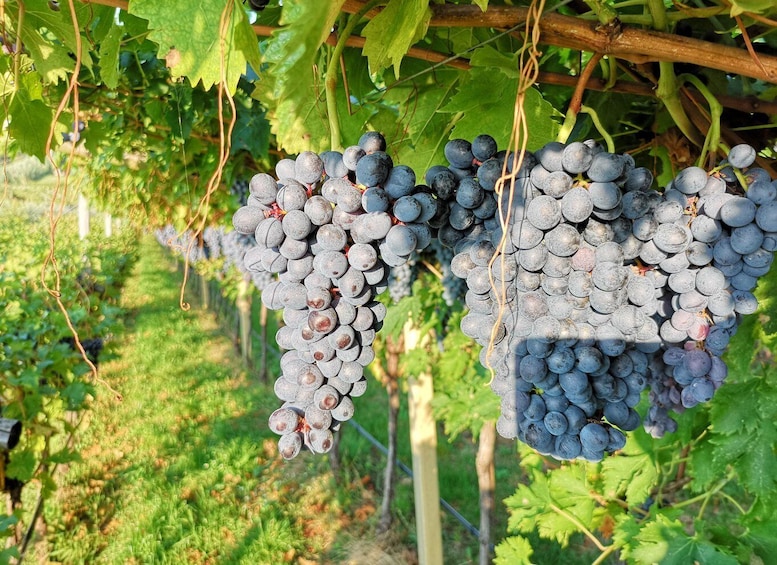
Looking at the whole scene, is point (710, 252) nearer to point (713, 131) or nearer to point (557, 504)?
point (713, 131)

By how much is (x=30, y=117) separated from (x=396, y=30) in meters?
0.94

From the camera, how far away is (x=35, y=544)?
13.0 ft

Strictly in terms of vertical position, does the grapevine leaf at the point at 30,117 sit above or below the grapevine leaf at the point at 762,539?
above

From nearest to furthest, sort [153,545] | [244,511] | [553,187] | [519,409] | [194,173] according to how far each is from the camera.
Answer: [553,187] → [519,409] → [194,173] → [153,545] → [244,511]

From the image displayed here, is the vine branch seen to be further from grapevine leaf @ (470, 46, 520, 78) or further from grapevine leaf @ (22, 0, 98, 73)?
grapevine leaf @ (22, 0, 98, 73)

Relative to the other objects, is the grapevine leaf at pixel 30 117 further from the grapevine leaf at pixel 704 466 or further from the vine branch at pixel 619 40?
the grapevine leaf at pixel 704 466

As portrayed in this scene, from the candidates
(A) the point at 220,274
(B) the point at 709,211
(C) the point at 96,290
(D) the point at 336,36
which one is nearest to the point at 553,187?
(B) the point at 709,211

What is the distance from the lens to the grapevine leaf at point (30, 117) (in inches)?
45.5

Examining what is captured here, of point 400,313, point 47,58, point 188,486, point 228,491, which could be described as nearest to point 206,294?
point 188,486

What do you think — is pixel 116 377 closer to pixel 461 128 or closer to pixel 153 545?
pixel 153 545

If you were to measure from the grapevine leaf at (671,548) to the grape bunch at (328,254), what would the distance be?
3.73 feet

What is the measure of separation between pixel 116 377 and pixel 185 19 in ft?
24.6

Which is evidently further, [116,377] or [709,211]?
[116,377]

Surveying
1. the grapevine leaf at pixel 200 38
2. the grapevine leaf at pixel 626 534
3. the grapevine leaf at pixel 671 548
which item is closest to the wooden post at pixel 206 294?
the grapevine leaf at pixel 626 534
